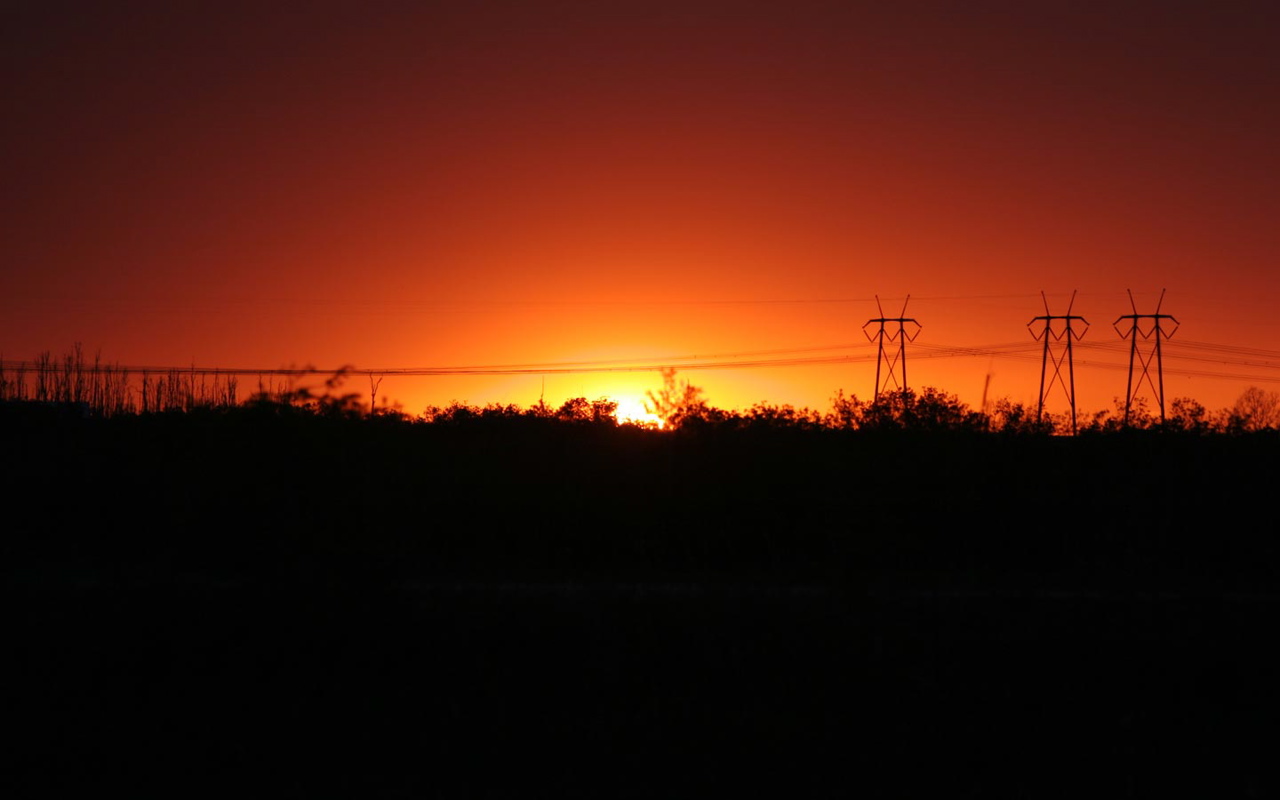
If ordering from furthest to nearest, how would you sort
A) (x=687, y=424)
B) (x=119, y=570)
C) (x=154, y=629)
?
1. (x=687, y=424)
2. (x=119, y=570)
3. (x=154, y=629)

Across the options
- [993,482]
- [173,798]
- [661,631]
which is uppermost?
[993,482]

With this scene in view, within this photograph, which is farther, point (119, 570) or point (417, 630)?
point (119, 570)

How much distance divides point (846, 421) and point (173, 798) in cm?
1879

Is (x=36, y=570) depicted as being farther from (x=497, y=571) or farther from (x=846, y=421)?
(x=846, y=421)

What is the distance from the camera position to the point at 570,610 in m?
20.2

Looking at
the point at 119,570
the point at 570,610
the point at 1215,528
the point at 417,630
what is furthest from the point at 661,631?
the point at 1215,528

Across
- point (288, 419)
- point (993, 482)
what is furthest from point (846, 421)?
point (288, 419)

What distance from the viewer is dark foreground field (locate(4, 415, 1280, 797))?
17.2 meters

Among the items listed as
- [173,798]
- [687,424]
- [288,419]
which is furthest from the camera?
[687,424]

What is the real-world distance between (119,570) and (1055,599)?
17470 mm

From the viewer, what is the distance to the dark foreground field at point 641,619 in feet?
56.4

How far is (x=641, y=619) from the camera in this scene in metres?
20.0

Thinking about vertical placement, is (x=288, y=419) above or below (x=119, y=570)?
above

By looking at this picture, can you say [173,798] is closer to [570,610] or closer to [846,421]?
[570,610]
